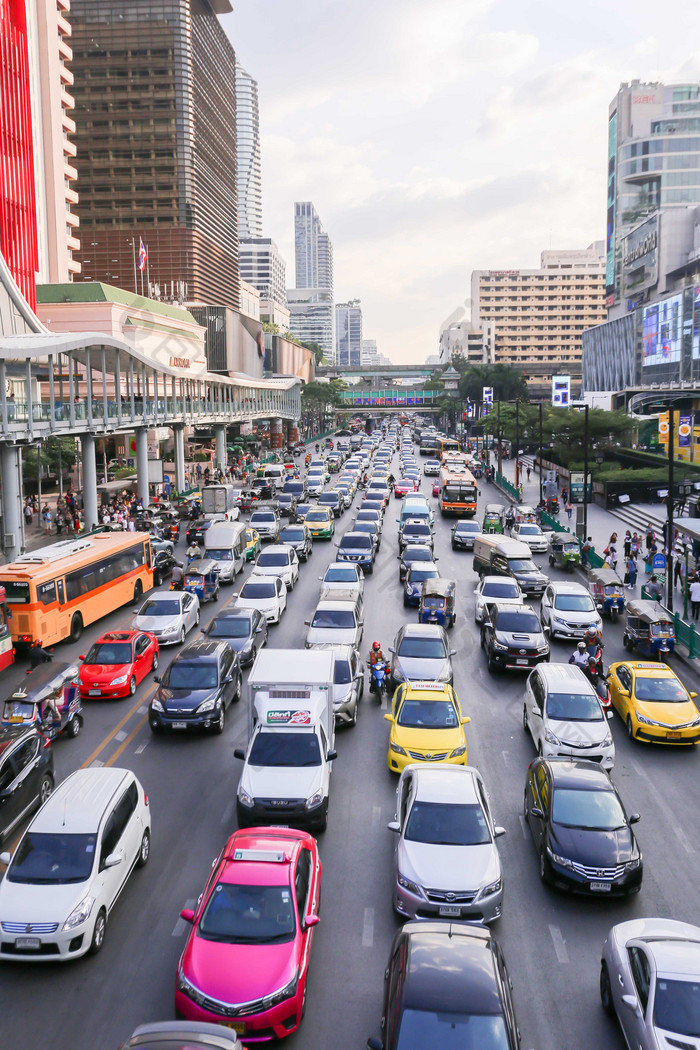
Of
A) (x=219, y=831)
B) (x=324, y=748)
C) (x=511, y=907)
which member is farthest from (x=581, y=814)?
(x=219, y=831)

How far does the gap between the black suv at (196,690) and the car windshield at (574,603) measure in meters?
10.7

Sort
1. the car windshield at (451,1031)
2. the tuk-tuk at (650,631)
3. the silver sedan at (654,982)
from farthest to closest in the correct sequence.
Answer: the tuk-tuk at (650,631) < the silver sedan at (654,982) < the car windshield at (451,1031)

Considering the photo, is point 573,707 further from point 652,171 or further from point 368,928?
point 652,171

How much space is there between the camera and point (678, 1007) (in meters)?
8.20

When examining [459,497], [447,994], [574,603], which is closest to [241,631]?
[574,603]

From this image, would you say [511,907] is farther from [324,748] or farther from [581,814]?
[324,748]

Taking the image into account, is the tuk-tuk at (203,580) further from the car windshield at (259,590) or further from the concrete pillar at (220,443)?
the concrete pillar at (220,443)

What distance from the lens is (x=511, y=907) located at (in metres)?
11.9

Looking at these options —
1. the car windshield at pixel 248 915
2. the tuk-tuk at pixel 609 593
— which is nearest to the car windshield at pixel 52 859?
the car windshield at pixel 248 915

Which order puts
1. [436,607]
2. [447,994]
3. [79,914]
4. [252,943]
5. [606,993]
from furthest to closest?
[436,607]
[79,914]
[606,993]
[252,943]
[447,994]

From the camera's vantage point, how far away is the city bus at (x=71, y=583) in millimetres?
23250

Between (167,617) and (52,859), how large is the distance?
14.7 m

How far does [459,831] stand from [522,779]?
15.5 feet

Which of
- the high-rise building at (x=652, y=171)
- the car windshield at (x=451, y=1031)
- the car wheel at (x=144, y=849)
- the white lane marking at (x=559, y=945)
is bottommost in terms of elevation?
the white lane marking at (x=559, y=945)
